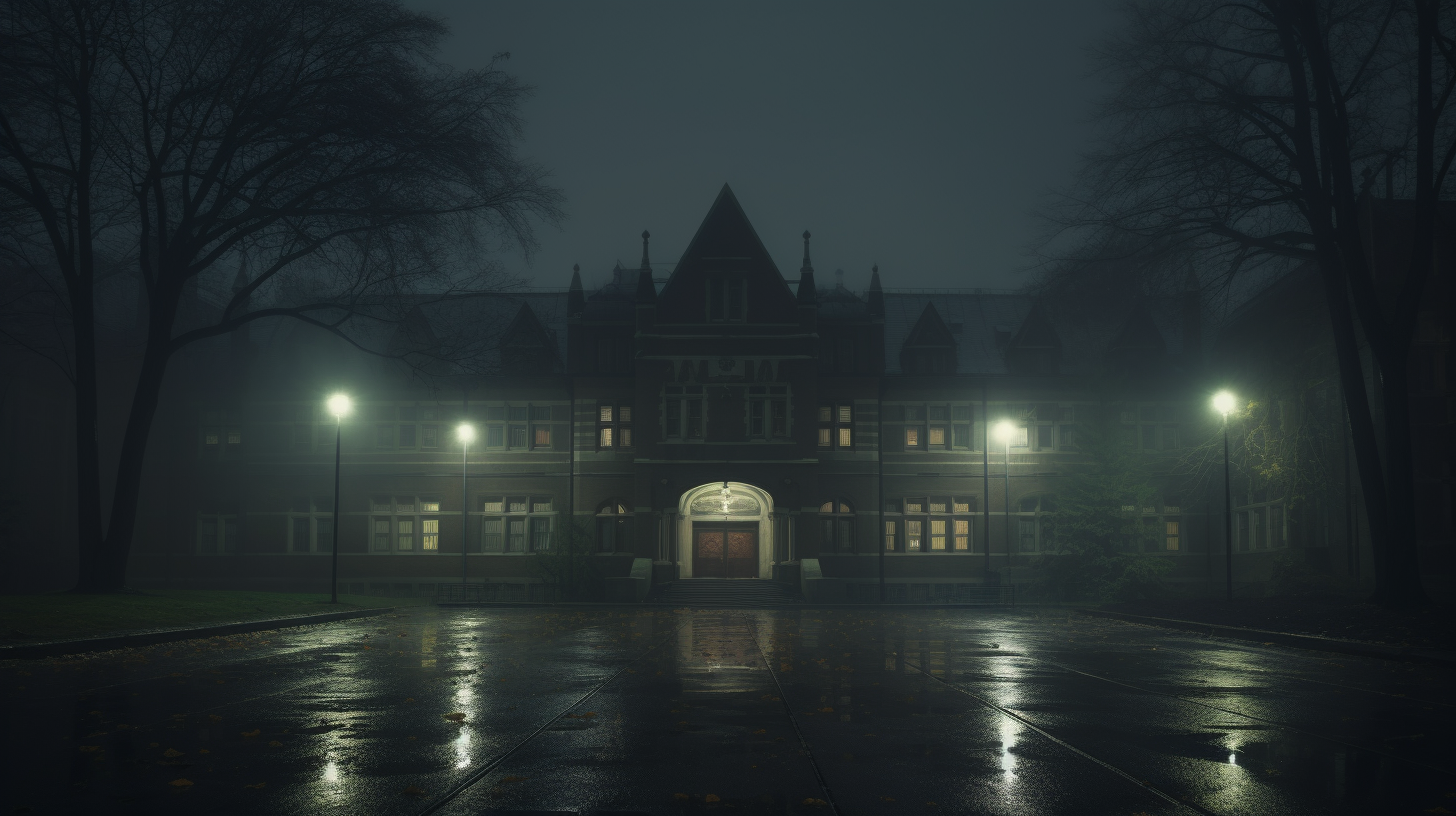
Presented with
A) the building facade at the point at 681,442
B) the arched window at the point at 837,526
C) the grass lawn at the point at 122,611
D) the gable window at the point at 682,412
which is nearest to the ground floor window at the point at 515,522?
the building facade at the point at 681,442

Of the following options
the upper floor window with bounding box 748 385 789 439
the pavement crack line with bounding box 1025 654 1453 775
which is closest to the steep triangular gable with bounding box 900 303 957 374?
the upper floor window with bounding box 748 385 789 439

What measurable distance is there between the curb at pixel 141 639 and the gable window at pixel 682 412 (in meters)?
→ 22.3

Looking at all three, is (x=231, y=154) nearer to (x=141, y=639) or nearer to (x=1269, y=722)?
(x=141, y=639)

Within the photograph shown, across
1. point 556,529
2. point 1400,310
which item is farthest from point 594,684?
point 556,529

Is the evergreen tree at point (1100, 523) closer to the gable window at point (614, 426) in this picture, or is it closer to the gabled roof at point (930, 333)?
the gabled roof at point (930, 333)

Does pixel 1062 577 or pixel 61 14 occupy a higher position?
pixel 61 14

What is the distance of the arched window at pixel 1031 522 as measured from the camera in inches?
1986

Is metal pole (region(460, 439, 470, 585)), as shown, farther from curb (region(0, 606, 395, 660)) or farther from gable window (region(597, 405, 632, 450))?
curb (region(0, 606, 395, 660))

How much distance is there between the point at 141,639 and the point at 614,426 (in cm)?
3198

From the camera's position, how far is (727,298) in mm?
48031

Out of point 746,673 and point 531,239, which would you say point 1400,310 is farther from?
point 531,239

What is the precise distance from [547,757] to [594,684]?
16.9ft

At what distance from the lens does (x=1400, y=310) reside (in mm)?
21922

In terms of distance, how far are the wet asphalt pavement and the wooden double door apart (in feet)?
103
